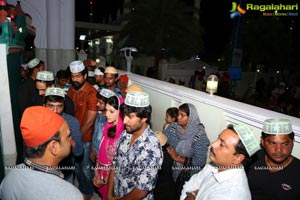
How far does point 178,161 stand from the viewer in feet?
11.6

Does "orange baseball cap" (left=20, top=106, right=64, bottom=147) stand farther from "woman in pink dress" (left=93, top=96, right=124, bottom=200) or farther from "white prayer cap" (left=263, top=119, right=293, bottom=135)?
"white prayer cap" (left=263, top=119, right=293, bottom=135)

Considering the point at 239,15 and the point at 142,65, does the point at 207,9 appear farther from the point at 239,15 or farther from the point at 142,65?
the point at 239,15

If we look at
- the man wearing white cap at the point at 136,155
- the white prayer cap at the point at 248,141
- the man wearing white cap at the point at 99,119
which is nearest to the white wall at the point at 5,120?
the man wearing white cap at the point at 99,119

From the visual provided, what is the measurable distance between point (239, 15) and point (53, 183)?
15921 mm

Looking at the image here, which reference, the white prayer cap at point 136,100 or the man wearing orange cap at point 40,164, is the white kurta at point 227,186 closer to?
the white prayer cap at point 136,100

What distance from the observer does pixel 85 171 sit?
3.99 metres

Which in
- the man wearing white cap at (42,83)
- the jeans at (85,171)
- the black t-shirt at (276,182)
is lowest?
the jeans at (85,171)

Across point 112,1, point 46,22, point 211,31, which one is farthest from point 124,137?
point 112,1

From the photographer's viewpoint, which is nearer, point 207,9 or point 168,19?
point 168,19

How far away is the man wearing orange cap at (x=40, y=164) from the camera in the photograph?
1.49 meters

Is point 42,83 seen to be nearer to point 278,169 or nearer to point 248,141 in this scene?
point 248,141

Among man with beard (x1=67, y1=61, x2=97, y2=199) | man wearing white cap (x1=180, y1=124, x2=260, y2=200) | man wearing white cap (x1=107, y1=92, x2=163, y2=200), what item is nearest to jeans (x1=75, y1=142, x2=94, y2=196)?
man with beard (x1=67, y1=61, x2=97, y2=199)

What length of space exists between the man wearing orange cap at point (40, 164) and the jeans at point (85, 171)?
2.25 meters

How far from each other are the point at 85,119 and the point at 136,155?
73.9 inches
